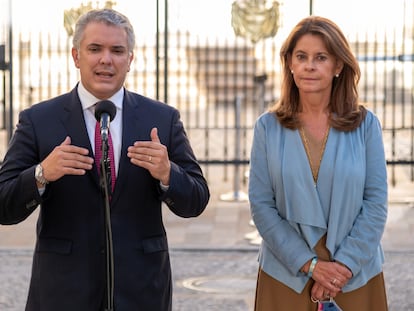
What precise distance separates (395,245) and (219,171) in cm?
462

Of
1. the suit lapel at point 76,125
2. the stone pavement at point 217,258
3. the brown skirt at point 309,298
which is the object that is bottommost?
the stone pavement at point 217,258

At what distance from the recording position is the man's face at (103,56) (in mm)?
4105

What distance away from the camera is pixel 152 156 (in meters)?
3.91

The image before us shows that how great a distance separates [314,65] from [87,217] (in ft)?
3.81

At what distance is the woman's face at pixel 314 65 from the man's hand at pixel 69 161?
1.14 metres

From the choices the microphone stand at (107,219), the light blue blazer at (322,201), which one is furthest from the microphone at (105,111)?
the light blue blazer at (322,201)

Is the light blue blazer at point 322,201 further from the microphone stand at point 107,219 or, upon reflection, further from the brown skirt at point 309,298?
the microphone stand at point 107,219

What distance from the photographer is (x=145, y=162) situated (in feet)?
12.8

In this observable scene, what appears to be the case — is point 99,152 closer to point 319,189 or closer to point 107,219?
point 107,219

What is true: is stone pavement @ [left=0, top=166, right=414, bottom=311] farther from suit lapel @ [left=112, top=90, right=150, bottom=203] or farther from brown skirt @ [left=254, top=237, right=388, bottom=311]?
suit lapel @ [left=112, top=90, right=150, bottom=203]

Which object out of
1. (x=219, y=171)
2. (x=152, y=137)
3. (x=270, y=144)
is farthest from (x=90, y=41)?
(x=219, y=171)

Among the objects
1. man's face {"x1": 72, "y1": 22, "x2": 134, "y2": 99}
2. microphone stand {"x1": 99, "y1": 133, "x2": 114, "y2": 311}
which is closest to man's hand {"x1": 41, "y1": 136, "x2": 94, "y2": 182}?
microphone stand {"x1": 99, "y1": 133, "x2": 114, "y2": 311}

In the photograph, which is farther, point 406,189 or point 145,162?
point 406,189

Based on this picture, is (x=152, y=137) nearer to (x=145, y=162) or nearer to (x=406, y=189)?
(x=145, y=162)
